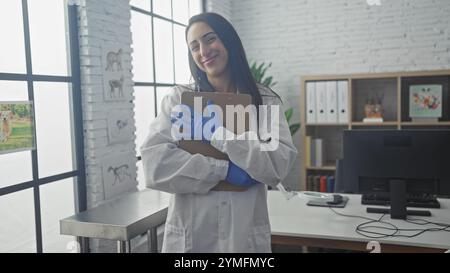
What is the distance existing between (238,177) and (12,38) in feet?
5.51

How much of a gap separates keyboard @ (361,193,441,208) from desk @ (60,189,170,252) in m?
1.25

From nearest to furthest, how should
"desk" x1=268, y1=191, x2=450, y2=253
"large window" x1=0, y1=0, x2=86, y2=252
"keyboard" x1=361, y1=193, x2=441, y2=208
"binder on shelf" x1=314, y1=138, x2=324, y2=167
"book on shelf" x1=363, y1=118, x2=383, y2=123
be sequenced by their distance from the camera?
"desk" x1=268, y1=191, x2=450, y2=253 → "large window" x1=0, y1=0, x2=86, y2=252 → "keyboard" x1=361, y1=193, x2=441, y2=208 → "book on shelf" x1=363, y1=118, x2=383, y2=123 → "binder on shelf" x1=314, y1=138, x2=324, y2=167

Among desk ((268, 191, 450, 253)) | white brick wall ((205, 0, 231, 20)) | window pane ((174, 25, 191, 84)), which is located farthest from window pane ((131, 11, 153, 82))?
desk ((268, 191, 450, 253))

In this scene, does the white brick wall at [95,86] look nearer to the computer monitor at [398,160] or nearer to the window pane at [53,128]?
the window pane at [53,128]

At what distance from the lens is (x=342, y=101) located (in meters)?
4.45

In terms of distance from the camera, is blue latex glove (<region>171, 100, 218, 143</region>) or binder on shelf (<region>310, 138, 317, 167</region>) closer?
blue latex glove (<region>171, 100, 218, 143</region>)

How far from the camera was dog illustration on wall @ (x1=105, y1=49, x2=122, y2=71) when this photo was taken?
9.65 ft

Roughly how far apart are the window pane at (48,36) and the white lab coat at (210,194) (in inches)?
55.3

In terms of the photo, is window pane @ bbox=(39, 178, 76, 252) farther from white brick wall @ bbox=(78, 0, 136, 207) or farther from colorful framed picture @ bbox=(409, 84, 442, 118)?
colorful framed picture @ bbox=(409, 84, 442, 118)

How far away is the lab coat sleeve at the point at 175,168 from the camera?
4.68ft

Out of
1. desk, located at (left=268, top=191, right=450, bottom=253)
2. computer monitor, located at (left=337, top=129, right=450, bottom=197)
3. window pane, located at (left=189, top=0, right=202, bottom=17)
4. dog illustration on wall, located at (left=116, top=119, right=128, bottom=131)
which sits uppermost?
window pane, located at (left=189, top=0, right=202, bottom=17)
